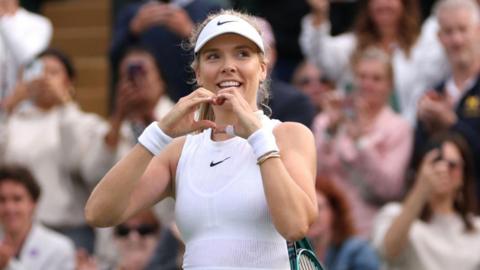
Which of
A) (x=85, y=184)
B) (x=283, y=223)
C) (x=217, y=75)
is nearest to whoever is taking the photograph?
(x=283, y=223)

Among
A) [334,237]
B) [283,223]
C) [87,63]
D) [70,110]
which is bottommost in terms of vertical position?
[283,223]

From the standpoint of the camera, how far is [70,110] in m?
9.27

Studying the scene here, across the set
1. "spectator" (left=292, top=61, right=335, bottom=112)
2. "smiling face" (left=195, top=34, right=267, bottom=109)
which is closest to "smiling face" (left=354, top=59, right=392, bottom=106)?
"spectator" (left=292, top=61, right=335, bottom=112)

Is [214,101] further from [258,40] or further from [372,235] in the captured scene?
[372,235]

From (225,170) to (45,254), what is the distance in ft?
12.3

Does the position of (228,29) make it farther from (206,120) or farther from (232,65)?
(206,120)

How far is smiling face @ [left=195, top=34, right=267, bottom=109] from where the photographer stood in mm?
4926

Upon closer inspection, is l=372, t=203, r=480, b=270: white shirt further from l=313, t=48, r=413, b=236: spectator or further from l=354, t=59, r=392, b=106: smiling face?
l=354, t=59, r=392, b=106: smiling face

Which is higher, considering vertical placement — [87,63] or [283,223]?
[87,63]

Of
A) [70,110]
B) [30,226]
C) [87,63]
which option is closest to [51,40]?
[87,63]

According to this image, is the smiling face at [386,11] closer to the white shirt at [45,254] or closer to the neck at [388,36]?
the neck at [388,36]

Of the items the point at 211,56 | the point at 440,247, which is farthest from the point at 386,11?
the point at 211,56

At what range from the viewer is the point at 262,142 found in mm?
4727

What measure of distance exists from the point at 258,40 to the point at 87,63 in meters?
6.91
